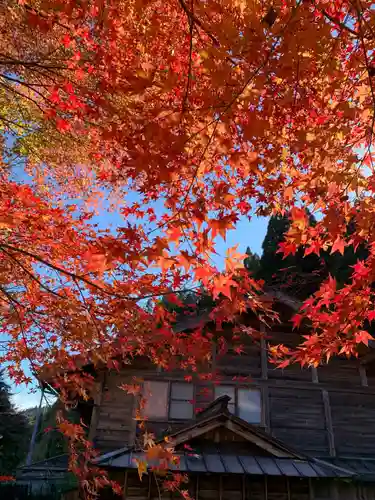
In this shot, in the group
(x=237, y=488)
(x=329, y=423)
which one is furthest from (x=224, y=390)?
(x=329, y=423)

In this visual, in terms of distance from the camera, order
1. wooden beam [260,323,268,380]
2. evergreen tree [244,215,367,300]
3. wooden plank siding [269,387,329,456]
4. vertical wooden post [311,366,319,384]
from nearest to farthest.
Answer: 1. wooden plank siding [269,387,329,456]
2. wooden beam [260,323,268,380]
3. vertical wooden post [311,366,319,384]
4. evergreen tree [244,215,367,300]

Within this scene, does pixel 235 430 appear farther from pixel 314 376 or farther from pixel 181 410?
pixel 314 376

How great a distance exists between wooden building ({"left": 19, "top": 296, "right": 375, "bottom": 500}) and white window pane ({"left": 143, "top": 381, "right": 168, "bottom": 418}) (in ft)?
0.10

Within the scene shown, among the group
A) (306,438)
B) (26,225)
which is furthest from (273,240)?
(26,225)

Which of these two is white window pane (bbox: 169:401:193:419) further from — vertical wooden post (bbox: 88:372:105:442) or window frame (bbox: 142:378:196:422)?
vertical wooden post (bbox: 88:372:105:442)

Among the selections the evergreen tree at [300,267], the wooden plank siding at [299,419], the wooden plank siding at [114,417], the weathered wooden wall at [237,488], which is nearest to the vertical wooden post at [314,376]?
the wooden plank siding at [299,419]

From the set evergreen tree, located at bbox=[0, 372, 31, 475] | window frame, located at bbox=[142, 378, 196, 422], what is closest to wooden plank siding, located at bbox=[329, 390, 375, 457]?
window frame, located at bbox=[142, 378, 196, 422]

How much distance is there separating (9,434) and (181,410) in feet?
57.2

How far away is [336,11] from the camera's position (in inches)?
194

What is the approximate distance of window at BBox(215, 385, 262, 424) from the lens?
12492 mm

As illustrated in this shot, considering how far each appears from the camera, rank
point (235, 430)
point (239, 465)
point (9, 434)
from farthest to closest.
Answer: point (9, 434) → point (235, 430) → point (239, 465)

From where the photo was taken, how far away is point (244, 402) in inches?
499

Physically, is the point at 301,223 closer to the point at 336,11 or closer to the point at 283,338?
the point at 336,11

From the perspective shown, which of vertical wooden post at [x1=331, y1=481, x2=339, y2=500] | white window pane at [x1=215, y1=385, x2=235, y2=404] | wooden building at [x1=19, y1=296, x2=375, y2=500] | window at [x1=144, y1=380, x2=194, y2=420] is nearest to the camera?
wooden building at [x1=19, y1=296, x2=375, y2=500]
